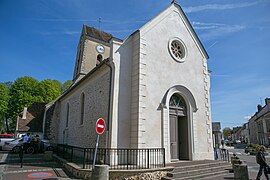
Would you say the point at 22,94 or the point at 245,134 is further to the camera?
the point at 245,134

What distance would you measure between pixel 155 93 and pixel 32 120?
2233 cm

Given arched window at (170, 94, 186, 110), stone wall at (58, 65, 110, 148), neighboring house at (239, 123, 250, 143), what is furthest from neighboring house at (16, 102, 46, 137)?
neighboring house at (239, 123, 250, 143)

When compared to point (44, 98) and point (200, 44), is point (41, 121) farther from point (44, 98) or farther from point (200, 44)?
point (200, 44)

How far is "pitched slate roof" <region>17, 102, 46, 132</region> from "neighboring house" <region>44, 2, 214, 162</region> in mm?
14241

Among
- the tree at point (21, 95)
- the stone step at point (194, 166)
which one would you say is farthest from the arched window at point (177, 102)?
the tree at point (21, 95)

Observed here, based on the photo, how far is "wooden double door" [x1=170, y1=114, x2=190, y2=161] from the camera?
32.8 feet

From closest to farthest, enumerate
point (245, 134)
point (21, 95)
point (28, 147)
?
point (28, 147), point (21, 95), point (245, 134)

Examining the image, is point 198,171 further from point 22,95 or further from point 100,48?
point 22,95

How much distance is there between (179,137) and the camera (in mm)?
11133

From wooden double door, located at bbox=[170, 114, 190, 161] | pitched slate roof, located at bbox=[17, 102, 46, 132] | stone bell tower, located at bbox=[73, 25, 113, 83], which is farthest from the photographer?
pitched slate roof, located at bbox=[17, 102, 46, 132]

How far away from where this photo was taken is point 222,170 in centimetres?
896

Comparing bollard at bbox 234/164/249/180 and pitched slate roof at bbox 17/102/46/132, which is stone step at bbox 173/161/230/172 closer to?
bollard at bbox 234/164/249/180

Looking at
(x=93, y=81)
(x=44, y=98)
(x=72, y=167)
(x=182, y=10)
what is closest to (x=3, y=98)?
(x=44, y=98)

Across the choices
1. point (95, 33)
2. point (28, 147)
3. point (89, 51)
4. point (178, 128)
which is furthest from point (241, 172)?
point (95, 33)
